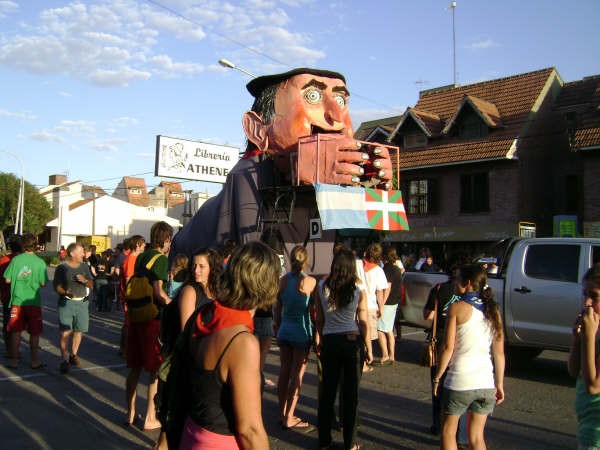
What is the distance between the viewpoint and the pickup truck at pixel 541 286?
282 inches

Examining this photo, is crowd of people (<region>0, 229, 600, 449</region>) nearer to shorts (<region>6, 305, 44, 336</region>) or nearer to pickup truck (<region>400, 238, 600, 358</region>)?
shorts (<region>6, 305, 44, 336</region>)

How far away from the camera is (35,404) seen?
6035 millimetres

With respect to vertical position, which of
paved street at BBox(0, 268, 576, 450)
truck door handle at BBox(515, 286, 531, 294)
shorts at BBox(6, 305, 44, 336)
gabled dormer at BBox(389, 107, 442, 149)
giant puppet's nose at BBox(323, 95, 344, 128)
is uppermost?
gabled dormer at BBox(389, 107, 442, 149)

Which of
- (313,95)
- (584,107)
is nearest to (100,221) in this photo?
(584,107)

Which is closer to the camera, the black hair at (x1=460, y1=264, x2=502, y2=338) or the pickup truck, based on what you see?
the black hair at (x1=460, y1=264, x2=502, y2=338)

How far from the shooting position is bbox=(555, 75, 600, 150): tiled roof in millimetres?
18188

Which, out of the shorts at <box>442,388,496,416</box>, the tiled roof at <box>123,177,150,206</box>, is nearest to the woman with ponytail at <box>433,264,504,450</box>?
the shorts at <box>442,388,496,416</box>

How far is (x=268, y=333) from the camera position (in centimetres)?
580

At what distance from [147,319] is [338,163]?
186 inches

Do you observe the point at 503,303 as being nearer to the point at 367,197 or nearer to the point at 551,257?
the point at 551,257

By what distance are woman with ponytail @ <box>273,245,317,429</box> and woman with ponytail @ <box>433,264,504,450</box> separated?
5.30ft

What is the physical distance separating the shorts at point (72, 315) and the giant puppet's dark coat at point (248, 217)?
2154 millimetres

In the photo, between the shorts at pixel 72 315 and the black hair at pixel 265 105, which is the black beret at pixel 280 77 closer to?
the black hair at pixel 265 105

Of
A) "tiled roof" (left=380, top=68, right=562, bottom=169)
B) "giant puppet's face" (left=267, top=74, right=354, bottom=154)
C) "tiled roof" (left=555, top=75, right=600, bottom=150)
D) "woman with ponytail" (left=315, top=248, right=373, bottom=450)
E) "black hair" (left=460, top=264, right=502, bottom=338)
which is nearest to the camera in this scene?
"black hair" (left=460, top=264, right=502, bottom=338)
